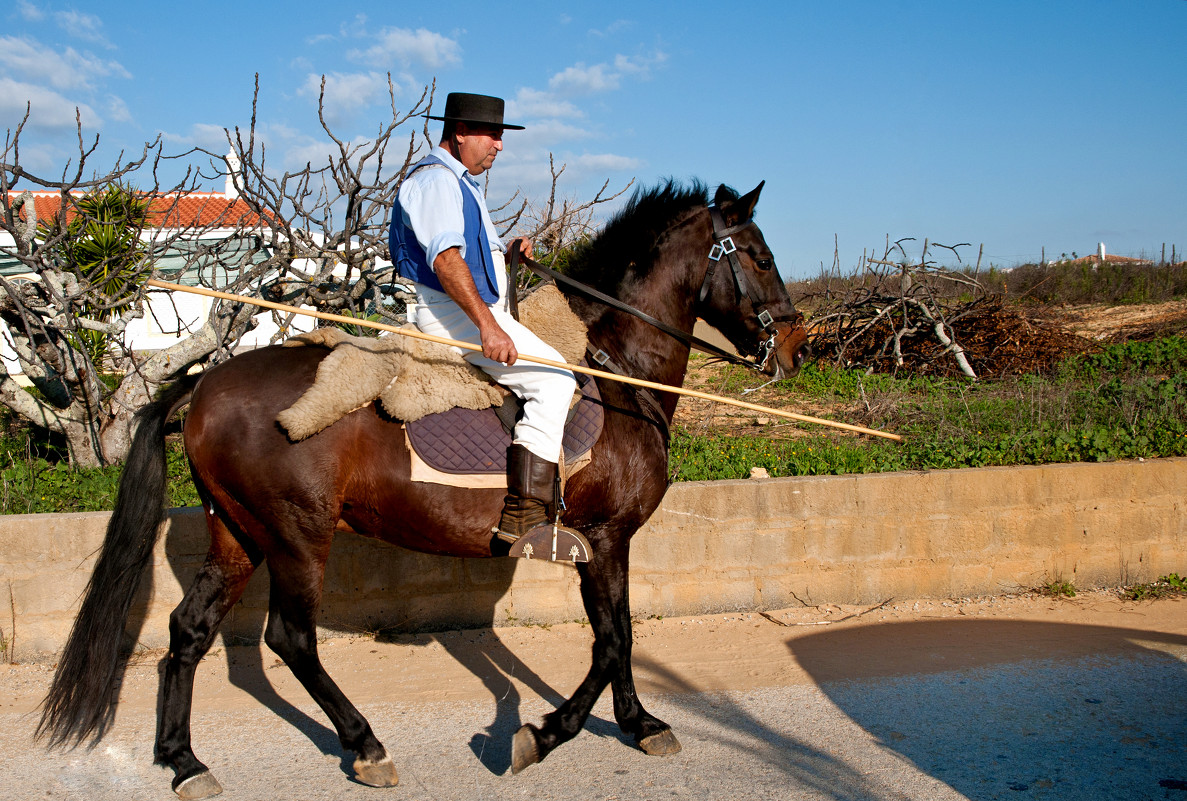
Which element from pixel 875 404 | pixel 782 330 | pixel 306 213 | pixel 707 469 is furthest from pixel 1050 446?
pixel 306 213

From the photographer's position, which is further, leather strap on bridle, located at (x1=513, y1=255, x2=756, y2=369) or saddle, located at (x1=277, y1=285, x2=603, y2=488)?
leather strap on bridle, located at (x1=513, y1=255, x2=756, y2=369)

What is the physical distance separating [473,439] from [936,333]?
8.78 metres

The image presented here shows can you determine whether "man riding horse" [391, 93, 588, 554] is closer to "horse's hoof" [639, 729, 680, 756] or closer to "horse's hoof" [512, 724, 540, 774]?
"horse's hoof" [512, 724, 540, 774]

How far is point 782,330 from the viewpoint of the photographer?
401cm

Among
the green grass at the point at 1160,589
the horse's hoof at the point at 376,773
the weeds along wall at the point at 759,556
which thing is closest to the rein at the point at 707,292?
the weeds along wall at the point at 759,556

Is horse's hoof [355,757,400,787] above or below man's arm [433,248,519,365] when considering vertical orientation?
below

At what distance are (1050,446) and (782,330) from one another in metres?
3.43

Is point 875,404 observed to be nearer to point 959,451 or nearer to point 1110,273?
point 959,451

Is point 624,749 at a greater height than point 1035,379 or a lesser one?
lesser

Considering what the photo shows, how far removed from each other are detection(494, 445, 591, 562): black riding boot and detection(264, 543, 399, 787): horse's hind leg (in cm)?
86

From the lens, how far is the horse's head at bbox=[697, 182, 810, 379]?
399cm

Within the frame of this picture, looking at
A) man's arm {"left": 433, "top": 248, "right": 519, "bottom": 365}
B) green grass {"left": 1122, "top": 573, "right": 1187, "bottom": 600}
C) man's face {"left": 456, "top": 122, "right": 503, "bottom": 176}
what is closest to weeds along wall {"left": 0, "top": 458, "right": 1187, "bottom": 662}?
green grass {"left": 1122, "top": 573, "right": 1187, "bottom": 600}

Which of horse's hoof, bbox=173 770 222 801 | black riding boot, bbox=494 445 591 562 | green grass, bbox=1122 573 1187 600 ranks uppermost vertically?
black riding boot, bbox=494 445 591 562

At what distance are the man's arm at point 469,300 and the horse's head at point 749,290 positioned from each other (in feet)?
4.02
